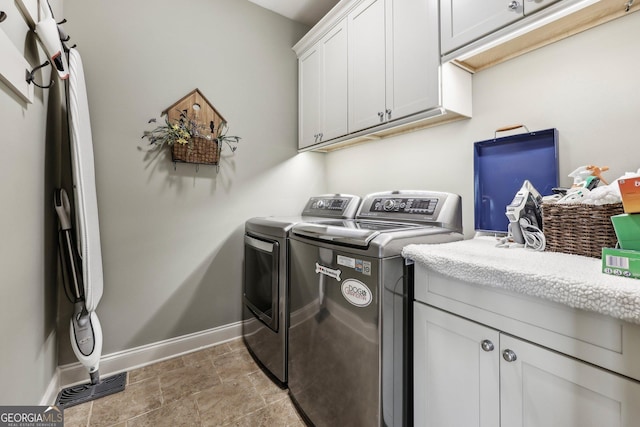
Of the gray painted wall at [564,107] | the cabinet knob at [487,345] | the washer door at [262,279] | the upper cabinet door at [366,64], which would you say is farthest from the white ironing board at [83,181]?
the gray painted wall at [564,107]

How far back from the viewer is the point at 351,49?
6.38 feet

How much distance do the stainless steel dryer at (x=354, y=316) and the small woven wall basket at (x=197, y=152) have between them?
1.06 metres

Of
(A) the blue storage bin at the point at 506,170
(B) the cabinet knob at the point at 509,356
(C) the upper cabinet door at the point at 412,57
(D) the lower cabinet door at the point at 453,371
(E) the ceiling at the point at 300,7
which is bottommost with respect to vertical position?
(D) the lower cabinet door at the point at 453,371

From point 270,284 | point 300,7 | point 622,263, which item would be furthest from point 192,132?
point 622,263

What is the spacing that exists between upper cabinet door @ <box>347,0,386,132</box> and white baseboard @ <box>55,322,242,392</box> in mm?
1934

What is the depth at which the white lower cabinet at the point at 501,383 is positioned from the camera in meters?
0.64

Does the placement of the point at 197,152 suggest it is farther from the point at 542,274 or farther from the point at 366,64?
the point at 542,274

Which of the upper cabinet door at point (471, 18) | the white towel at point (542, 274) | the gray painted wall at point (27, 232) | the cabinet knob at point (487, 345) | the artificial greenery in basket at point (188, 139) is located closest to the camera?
the white towel at point (542, 274)

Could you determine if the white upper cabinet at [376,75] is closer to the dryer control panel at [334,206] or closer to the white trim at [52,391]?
the dryer control panel at [334,206]

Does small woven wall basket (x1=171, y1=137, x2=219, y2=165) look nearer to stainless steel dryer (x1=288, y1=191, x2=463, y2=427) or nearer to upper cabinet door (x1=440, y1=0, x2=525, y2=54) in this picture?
stainless steel dryer (x1=288, y1=191, x2=463, y2=427)

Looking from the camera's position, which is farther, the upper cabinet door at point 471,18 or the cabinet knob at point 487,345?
the upper cabinet door at point 471,18

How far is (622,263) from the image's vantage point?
2.25 feet

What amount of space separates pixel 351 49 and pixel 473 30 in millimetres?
927

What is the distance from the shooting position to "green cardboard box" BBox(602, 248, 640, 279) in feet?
2.17
